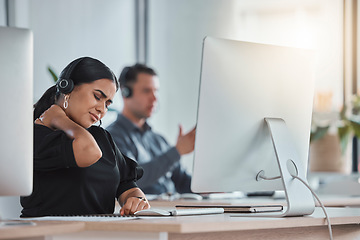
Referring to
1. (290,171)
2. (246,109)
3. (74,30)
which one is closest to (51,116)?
(246,109)

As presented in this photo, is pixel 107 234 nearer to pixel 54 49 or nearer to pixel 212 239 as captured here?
pixel 212 239

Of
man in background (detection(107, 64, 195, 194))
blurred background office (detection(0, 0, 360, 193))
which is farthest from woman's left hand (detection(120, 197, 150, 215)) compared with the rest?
blurred background office (detection(0, 0, 360, 193))

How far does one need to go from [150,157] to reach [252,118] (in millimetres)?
2012

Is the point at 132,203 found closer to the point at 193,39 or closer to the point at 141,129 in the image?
the point at 141,129

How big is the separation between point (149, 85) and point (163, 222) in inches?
93.3

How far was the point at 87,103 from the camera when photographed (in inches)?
73.2

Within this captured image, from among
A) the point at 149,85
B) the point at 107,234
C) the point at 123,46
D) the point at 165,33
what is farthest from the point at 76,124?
the point at 165,33

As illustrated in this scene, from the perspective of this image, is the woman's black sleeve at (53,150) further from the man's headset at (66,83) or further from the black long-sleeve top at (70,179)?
the man's headset at (66,83)

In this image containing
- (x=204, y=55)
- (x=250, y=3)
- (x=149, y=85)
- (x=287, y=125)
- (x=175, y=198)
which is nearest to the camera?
(x=204, y=55)

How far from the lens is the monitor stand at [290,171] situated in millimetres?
1755

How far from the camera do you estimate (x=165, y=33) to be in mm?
5262

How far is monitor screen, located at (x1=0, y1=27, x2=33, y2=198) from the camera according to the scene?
135 centimetres

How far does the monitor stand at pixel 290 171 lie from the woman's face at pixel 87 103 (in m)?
0.50

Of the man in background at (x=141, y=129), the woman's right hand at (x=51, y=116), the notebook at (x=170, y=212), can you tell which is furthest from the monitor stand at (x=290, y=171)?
the man in background at (x=141, y=129)
